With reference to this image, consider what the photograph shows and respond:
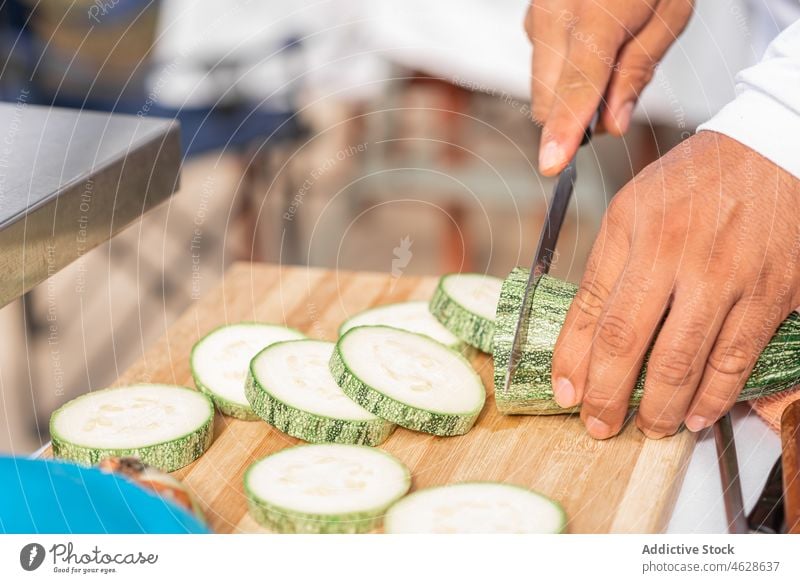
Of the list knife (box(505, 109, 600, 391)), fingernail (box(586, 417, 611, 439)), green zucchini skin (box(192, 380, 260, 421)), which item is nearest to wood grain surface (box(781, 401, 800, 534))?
fingernail (box(586, 417, 611, 439))

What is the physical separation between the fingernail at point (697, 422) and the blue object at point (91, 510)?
668mm

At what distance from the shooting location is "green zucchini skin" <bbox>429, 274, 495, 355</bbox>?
1402 mm

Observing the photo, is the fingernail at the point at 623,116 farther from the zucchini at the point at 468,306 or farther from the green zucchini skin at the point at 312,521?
the green zucchini skin at the point at 312,521

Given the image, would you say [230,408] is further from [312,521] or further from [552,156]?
[552,156]

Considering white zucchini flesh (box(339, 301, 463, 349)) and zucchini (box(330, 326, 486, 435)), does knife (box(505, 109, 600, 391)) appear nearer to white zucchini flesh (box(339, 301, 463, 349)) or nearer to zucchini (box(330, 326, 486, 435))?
zucchini (box(330, 326, 486, 435))

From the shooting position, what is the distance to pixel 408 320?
4.86 feet

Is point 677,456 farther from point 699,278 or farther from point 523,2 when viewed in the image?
point 523,2

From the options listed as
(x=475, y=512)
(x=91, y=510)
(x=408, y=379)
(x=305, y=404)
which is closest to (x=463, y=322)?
(x=408, y=379)

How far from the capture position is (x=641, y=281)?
1090mm

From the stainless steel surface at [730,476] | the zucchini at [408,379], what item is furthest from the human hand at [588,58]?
the stainless steel surface at [730,476]

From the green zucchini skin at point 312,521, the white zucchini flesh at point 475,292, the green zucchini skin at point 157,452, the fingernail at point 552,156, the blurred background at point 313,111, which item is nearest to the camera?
the green zucchini skin at point 312,521

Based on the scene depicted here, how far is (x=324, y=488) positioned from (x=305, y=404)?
7.3 inches

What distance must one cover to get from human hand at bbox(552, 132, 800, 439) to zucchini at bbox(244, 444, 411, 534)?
296mm

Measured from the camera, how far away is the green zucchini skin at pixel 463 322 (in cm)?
140
